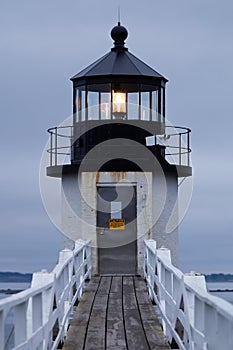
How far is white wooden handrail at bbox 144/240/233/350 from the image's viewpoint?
4.00 meters

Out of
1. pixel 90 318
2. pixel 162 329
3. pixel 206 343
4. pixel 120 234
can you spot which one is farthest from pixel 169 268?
pixel 120 234

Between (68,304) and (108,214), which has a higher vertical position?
(108,214)

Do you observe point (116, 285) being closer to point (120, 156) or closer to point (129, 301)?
point (129, 301)

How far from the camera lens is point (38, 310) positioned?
219 inches

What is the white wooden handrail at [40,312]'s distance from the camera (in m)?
4.50

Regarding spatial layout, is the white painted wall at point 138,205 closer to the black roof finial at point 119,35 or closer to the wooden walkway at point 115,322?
the wooden walkway at point 115,322

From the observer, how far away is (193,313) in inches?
229

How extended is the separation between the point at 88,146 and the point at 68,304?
5.97 metres

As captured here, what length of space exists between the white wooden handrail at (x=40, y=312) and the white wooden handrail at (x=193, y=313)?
39.7 inches

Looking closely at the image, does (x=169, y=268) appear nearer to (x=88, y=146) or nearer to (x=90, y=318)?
(x=90, y=318)

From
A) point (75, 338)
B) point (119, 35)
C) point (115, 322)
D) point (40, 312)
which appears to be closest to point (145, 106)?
point (119, 35)

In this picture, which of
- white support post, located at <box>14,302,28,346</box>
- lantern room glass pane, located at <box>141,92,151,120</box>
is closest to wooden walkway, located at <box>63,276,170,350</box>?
white support post, located at <box>14,302,28,346</box>

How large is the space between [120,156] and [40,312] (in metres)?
8.30

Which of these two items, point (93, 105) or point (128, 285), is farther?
point (93, 105)
